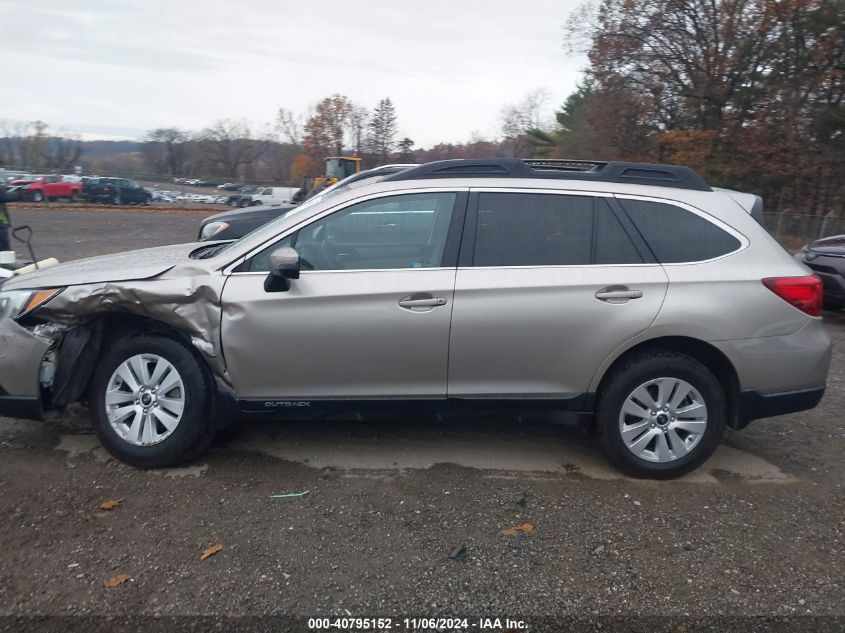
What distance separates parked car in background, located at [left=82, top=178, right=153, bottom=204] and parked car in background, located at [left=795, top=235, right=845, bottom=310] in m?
36.3

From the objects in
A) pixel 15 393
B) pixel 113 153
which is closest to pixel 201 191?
pixel 113 153

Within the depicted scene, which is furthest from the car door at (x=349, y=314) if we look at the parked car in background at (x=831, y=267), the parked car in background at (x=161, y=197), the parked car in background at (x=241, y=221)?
the parked car in background at (x=161, y=197)

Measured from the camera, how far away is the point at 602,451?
14.4 ft

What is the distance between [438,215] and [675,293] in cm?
147

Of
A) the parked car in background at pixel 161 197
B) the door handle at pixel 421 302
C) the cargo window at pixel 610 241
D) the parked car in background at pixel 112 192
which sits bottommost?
the parked car in background at pixel 161 197

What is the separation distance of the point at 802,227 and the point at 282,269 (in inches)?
765

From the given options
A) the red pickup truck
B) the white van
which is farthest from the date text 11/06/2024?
the white van

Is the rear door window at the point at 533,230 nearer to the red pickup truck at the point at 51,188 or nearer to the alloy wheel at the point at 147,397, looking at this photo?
the alloy wheel at the point at 147,397

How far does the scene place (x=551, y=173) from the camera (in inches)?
177

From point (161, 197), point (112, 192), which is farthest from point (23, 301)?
point (161, 197)

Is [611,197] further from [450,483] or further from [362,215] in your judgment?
[450,483]

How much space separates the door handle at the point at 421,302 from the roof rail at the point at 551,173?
31.8 inches

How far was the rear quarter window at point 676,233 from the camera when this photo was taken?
4270 millimetres

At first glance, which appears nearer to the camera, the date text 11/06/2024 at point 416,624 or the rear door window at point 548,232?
the date text 11/06/2024 at point 416,624
